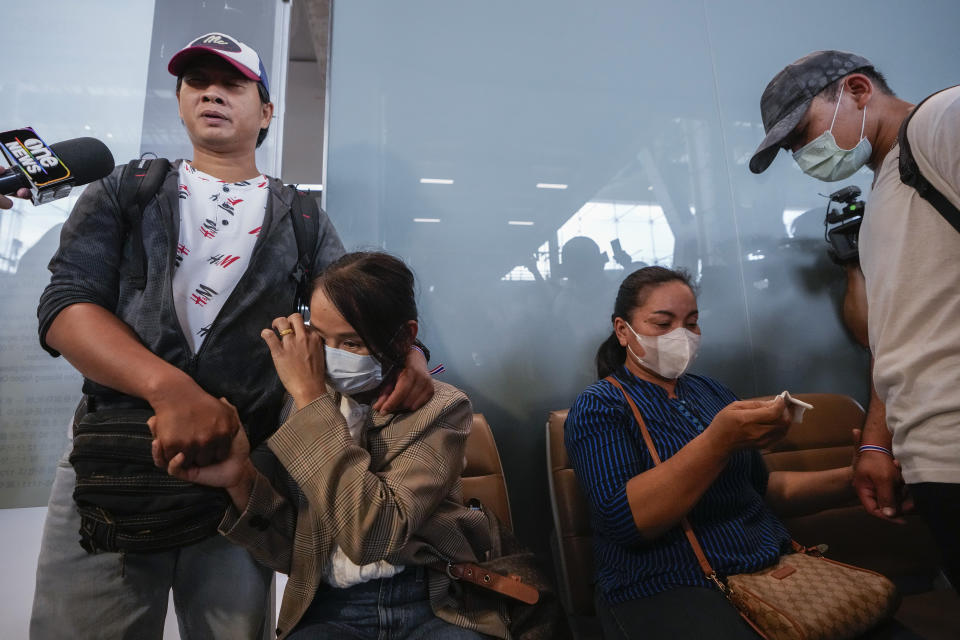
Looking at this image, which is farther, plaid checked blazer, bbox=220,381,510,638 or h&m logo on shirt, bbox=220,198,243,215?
h&m logo on shirt, bbox=220,198,243,215

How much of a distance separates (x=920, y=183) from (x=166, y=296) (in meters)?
1.50

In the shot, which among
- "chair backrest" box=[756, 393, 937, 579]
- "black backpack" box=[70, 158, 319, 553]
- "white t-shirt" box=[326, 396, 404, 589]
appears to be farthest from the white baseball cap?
"chair backrest" box=[756, 393, 937, 579]

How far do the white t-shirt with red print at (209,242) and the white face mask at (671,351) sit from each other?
1.10 meters

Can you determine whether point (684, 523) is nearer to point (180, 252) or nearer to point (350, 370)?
point (350, 370)

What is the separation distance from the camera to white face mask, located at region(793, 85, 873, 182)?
1.27 meters

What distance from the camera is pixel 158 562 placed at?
1.04m

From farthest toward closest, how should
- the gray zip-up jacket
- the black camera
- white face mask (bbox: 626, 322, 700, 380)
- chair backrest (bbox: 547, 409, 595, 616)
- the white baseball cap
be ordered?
the black camera
chair backrest (bbox: 547, 409, 595, 616)
white face mask (bbox: 626, 322, 700, 380)
the white baseball cap
the gray zip-up jacket

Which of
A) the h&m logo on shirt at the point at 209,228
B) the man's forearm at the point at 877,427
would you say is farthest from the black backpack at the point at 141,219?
the man's forearm at the point at 877,427

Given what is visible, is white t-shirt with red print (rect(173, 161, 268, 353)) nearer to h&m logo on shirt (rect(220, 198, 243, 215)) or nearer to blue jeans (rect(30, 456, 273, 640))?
h&m logo on shirt (rect(220, 198, 243, 215))

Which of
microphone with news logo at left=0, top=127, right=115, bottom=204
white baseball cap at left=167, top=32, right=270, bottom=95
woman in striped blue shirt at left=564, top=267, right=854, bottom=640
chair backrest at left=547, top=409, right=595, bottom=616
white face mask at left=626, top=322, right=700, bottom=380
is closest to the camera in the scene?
microphone with news logo at left=0, top=127, right=115, bottom=204

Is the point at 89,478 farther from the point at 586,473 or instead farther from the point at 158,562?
the point at 586,473

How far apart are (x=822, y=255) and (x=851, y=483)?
1.35 meters

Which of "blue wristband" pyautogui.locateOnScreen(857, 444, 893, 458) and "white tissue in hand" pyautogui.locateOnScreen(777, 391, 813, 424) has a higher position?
"white tissue in hand" pyautogui.locateOnScreen(777, 391, 813, 424)

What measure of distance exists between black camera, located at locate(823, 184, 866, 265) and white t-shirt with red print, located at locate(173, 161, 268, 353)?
2.29 meters
